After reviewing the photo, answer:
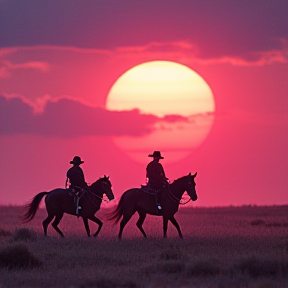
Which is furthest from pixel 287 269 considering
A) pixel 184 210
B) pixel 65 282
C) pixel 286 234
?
pixel 184 210

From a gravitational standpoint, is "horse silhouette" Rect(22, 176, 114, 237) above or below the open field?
above

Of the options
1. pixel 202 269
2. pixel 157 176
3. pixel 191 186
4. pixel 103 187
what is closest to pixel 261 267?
pixel 202 269

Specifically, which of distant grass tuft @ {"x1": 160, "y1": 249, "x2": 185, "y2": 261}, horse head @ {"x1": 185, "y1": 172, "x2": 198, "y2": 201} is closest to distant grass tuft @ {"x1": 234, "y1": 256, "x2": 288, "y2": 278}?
distant grass tuft @ {"x1": 160, "y1": 249, "x2": 185, "y2": 261}

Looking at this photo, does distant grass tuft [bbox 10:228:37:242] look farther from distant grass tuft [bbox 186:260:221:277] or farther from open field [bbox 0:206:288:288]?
distant grass tuft [bbox 186:260:221:277]

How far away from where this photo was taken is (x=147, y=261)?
2292 centimetres

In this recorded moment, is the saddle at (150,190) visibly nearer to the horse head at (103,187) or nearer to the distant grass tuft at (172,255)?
the horse head at (103,187)

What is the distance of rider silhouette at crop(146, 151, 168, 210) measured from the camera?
30391mm

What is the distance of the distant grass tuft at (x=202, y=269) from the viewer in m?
20.1

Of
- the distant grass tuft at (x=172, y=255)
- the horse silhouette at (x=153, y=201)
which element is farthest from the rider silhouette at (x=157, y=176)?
the distant grass tuft at (x=172, y=255)

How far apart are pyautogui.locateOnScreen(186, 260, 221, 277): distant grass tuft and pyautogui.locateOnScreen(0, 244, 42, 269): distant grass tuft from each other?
146 inches

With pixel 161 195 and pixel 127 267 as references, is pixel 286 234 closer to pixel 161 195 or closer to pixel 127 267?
pixel 161 195

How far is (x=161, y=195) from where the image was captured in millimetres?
30719

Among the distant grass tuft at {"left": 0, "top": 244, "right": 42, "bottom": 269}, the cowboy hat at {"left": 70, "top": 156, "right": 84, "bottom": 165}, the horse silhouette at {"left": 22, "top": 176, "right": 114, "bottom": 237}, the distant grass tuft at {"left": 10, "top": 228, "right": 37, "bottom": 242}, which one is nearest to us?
the distant grass tuft at {"left": 0, "top": 244, "right": 42, "bottom": 269}

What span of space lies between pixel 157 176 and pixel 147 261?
7772mm
